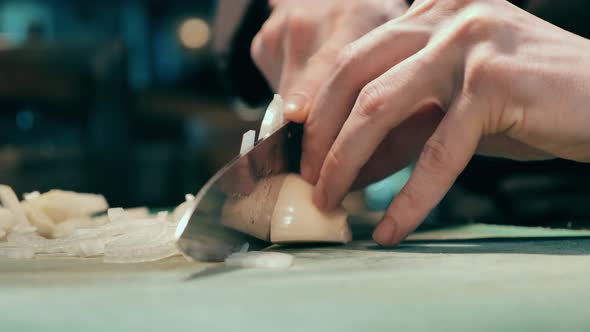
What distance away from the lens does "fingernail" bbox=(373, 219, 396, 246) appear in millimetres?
820

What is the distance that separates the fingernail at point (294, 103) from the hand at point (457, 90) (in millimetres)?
91

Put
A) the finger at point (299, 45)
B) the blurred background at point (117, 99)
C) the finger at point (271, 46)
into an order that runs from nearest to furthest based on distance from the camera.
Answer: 1. the finger at point (299, 45)
2. the finger at point (271, 46)
3. the blurred background at point (117, 99)

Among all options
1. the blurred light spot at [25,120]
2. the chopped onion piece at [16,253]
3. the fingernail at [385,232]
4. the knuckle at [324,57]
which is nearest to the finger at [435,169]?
the fingernail at [385,232]

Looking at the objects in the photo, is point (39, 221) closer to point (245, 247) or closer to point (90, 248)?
point (90, 248)

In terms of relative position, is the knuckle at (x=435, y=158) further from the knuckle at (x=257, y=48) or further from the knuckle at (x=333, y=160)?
the knuckle at (x=257, y=48)

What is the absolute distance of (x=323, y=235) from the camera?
2.85 ft

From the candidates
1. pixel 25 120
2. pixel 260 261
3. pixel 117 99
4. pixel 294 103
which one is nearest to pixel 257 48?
pixel 294 103

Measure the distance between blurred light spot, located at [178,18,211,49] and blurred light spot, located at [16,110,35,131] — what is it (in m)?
1.43

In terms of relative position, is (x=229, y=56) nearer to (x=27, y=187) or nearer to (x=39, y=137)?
(x=27, y=187)

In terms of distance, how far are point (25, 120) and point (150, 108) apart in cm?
93

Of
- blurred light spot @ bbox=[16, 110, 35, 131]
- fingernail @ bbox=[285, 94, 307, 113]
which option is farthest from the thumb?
blurred light spot @ bbox=[16, 110, 35, 131]

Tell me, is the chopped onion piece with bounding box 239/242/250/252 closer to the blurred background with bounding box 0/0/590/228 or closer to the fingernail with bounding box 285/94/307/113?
the fingernail with bounding box 285/94/307/113

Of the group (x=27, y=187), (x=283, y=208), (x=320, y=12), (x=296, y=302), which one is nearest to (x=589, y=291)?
(x=296, y=302)

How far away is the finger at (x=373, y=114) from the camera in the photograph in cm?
82
